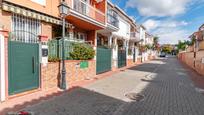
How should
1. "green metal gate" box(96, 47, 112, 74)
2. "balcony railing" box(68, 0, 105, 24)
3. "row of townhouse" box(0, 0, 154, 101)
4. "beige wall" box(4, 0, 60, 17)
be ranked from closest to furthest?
"row of townhouse" box(0, 0, 154, 101) < "beige wall" box(4, 0, 60, 17) < "balcony railing" box(68, 0, 105, 24) < "green metal gate" box(96, 47, 112, 74)

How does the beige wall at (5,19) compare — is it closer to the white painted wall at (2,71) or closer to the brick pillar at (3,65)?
the brick pillar at (3,65)

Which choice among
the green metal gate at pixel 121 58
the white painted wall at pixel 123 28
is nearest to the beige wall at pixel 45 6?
the green metal gate at pixel 121 58

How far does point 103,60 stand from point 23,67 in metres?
8.68

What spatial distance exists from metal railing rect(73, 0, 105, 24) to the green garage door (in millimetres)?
5432

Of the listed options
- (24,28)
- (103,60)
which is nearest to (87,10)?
(103,60)

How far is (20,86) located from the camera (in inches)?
269

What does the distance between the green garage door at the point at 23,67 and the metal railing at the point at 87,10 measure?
5432 millimetres

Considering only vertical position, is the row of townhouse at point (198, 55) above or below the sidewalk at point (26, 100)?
above

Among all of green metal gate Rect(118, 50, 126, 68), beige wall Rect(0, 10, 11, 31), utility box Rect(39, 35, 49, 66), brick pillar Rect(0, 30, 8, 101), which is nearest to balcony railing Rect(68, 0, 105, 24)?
utility box Rect(39, 35, 49, 66)

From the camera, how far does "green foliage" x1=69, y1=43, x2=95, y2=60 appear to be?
10334 mm

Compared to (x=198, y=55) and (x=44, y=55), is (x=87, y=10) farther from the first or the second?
(x=198, y=55)

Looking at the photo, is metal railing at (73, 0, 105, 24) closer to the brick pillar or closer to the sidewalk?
the brick pillar

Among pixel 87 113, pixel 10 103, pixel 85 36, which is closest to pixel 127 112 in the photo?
pixel 87 113

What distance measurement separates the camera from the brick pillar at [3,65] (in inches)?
234
